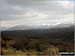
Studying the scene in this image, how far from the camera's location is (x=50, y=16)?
322 cm

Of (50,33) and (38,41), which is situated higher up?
(50,33)

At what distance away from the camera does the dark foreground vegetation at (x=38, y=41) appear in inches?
126

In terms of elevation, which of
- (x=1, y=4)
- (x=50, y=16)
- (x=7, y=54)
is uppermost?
(x=1, y=4)

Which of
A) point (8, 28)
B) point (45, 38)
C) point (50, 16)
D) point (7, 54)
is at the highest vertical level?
point (50, 16)

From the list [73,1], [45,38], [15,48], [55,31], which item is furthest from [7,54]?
[73,1]

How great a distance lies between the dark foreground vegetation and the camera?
319 centimetres

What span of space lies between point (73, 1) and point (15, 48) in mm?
1391

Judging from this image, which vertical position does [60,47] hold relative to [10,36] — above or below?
below

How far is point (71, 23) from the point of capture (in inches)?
124

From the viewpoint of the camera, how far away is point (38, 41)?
10.6 ft

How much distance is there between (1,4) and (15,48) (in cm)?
88

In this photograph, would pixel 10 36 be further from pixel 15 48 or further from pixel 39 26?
pixel 39 26

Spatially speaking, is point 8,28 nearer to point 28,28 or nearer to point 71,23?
point 28,28

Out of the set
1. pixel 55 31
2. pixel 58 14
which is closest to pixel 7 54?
pixel 55 31
